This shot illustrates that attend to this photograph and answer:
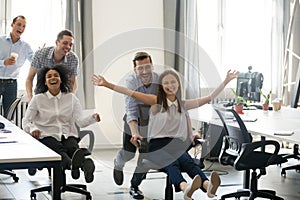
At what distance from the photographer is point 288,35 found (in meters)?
7.63

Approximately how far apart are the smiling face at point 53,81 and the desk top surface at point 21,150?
0.75m

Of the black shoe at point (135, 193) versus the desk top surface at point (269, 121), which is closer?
the desk top surface at point (269, 121)

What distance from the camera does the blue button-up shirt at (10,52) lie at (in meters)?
5.71

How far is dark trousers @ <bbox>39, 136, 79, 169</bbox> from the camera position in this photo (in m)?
4.11

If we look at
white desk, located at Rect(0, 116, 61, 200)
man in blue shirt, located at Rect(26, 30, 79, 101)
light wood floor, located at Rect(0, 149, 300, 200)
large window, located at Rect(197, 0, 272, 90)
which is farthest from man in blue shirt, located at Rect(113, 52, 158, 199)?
large window, located at Rect(197, 0, 272, 90)

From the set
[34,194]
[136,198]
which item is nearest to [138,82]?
[136,198]

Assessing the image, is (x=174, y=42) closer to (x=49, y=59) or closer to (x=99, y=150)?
(x=99, y=150)

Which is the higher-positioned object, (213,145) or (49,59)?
(49,59)

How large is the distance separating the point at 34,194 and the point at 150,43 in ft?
10.9

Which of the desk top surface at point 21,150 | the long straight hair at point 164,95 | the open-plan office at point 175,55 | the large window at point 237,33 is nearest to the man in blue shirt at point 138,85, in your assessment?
the long straight hair at point 164,95

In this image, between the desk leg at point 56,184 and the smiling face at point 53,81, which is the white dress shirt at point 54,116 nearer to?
the smiling face at point 53,81

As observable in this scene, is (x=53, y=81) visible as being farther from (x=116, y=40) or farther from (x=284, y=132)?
(x=116, y=40)

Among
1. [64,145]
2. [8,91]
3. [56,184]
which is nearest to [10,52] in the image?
[8,91]

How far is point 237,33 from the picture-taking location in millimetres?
7934
